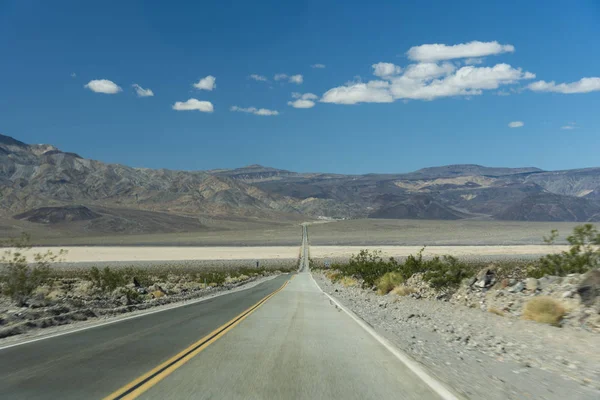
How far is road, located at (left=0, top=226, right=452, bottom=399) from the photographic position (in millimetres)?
7133

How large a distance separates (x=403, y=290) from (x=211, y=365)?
18539mm

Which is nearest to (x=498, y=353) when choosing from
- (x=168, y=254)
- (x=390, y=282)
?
(x=390, y=282)

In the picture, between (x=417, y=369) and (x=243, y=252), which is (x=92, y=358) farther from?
(x=243, y=252)

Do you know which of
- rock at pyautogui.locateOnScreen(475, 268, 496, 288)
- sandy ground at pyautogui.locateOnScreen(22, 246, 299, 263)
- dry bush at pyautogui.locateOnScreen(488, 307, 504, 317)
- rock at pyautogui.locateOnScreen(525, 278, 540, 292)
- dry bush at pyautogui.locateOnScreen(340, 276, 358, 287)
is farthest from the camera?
sandy ground at pyautogui.locateOnScreen(22, 246, 299, 263)

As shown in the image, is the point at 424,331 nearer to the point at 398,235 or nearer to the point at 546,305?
the point at 546,305

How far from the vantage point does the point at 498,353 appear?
11.2m

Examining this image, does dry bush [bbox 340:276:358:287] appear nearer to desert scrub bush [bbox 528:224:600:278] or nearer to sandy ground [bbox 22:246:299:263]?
desert scrub bush [bbox 528:224:600:278]

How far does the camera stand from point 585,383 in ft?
27.1

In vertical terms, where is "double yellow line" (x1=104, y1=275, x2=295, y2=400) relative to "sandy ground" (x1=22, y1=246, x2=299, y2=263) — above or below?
above

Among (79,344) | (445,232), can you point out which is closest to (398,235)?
(445,232)

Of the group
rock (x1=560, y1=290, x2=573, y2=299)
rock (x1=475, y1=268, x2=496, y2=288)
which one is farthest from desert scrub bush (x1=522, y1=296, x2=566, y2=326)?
rock (x1=475, y1=268, x2=496, y2=288)

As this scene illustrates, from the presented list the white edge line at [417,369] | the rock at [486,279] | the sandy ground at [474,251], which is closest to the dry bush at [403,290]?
the rock at [486,279]

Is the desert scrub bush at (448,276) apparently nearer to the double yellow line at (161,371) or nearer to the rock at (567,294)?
the rock at (567,294)

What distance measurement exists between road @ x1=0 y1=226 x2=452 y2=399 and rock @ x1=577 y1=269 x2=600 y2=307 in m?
6.35
